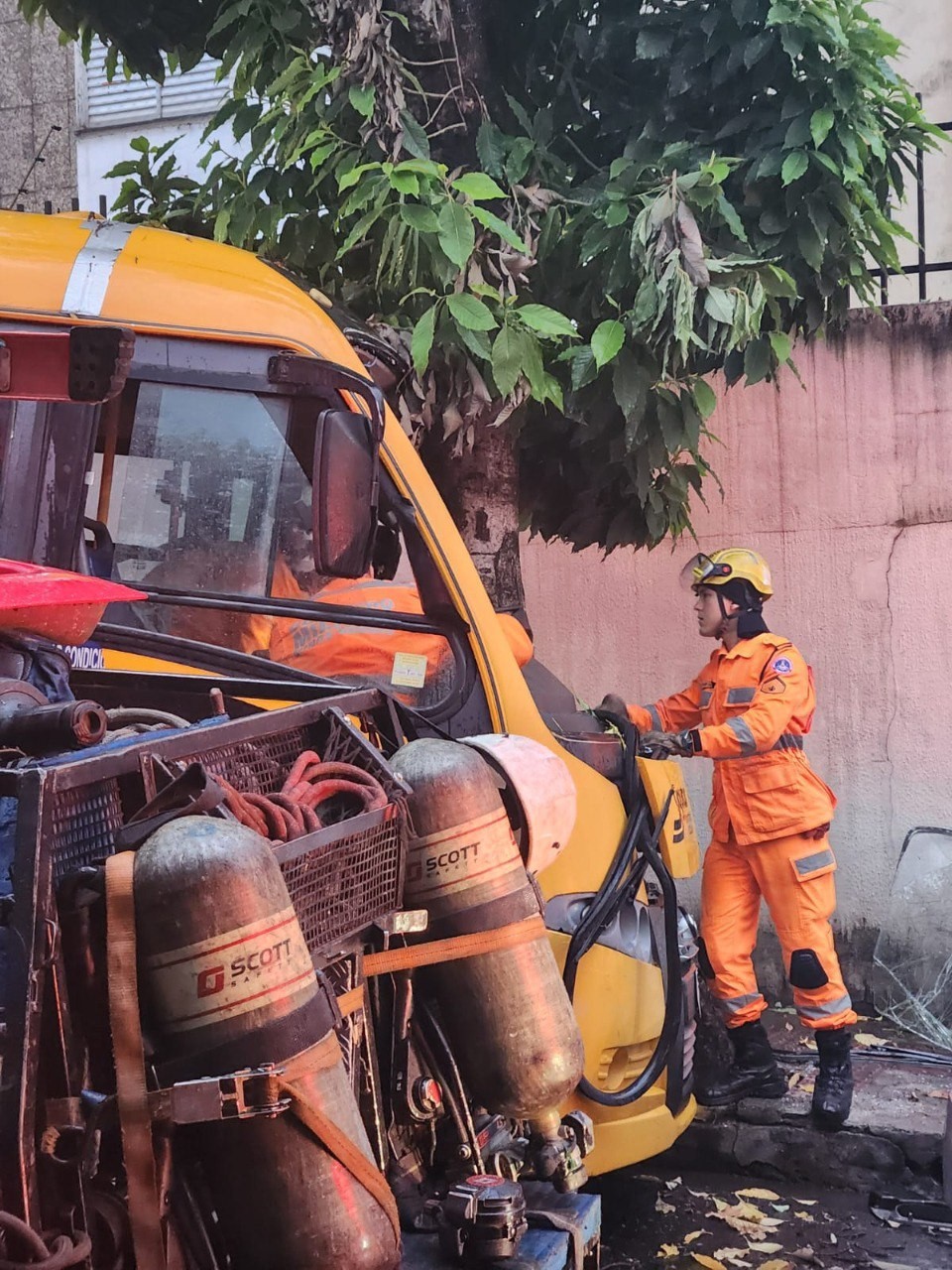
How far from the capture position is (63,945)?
→ 5.89 ft

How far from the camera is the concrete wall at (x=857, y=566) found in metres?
6.35

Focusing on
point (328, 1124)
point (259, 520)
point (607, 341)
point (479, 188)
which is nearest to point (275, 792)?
point (328, 1124)

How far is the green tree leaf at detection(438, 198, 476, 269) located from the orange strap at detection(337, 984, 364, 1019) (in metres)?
2.54

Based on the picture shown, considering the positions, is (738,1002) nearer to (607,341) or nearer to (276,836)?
(607,341)

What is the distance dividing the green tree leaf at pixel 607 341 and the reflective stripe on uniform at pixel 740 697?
4.74ft

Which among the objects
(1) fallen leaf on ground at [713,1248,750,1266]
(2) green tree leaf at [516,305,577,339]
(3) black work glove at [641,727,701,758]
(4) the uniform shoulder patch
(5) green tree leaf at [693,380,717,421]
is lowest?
(1) fallen leaf on ground at [713,1248,750,1266]

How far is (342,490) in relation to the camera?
3.20m

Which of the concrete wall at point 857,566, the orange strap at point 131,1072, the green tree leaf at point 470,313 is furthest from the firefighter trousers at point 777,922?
the orange strap at point 131,1072

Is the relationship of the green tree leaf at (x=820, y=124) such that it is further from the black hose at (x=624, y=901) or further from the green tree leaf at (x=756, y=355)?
the black hose at (x=624, y=901)

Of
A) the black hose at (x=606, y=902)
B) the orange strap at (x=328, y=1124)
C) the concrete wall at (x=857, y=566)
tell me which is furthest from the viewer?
the concrete wall at (x=857, y=566)

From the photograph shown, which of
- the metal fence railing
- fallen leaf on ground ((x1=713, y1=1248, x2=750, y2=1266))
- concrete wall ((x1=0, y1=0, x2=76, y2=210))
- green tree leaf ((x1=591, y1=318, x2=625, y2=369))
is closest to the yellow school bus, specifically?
fallen leaf on ground ((x1=713, y1=1248, x2=750, y2=1266))

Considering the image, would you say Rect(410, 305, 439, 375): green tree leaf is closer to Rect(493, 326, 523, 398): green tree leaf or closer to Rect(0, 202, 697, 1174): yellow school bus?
Rect(493, 326, 523, 398): green tree leaf

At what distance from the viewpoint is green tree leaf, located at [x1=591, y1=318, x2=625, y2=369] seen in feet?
14.8

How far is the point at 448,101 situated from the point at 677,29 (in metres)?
0.92
